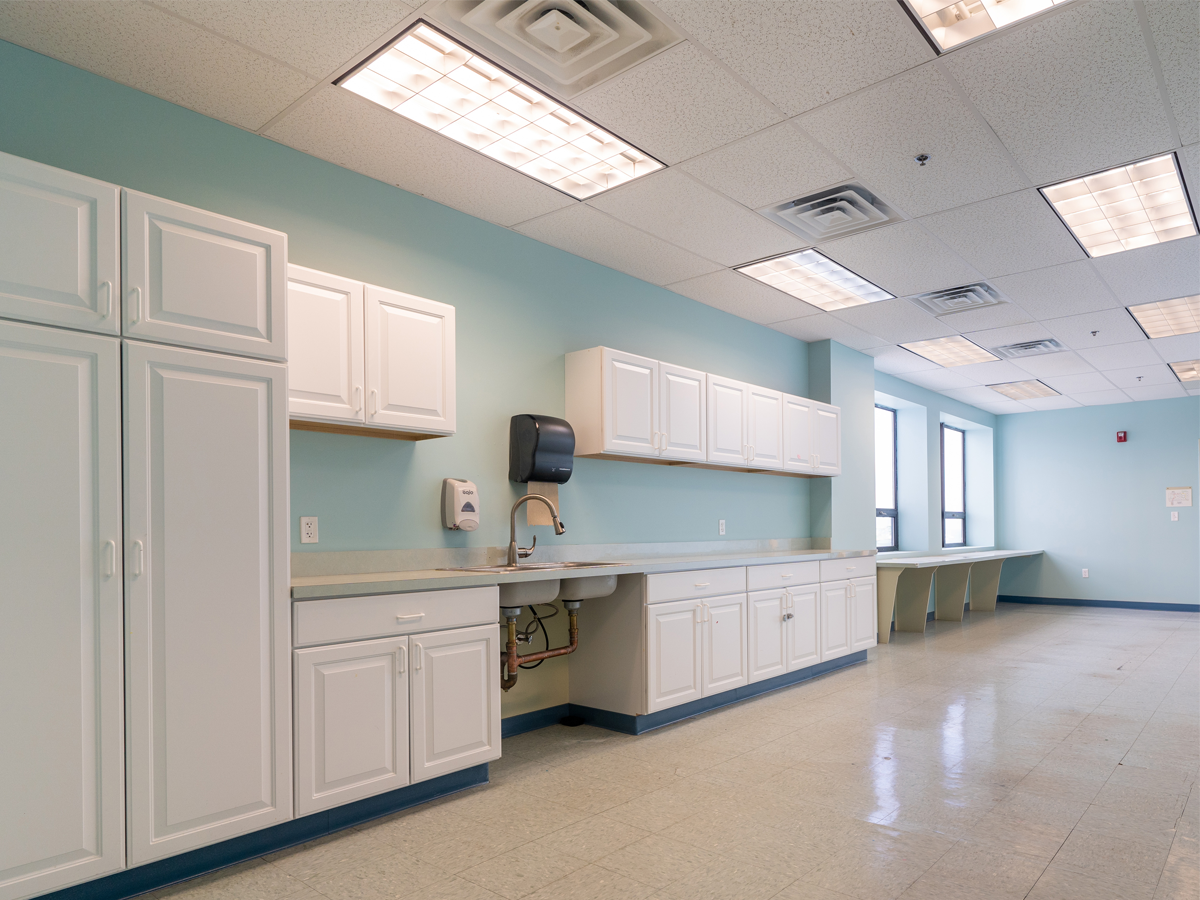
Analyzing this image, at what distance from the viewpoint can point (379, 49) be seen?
2547 millimetres

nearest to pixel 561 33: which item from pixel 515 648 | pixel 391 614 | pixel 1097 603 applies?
pixel 391 614

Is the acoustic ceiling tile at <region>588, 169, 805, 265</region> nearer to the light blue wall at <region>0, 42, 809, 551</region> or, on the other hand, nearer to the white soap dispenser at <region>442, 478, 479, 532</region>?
the light blue wall at <region>0, 42, 809, 551</region>

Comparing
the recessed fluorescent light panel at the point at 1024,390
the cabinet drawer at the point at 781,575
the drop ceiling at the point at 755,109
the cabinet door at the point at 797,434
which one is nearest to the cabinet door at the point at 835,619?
the cabinet drawer at the point at 781,575

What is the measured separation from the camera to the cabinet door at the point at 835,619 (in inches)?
210

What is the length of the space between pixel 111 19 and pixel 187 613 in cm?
182

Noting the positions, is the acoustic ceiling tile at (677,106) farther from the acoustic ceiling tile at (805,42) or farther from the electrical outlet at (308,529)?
the electrical outlet at (308,529)

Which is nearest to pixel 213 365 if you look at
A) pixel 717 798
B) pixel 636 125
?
pixel 636 125

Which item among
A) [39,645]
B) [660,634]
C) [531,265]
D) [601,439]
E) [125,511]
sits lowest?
[660,634]

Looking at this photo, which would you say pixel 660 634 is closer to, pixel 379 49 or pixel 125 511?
pixel 125 511

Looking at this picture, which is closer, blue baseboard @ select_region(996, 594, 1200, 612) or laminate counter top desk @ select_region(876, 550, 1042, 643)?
laminate counter top desk @ select_region(876, 550, 1042, 643)

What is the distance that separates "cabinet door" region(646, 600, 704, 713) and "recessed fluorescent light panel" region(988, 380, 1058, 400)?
597 cm

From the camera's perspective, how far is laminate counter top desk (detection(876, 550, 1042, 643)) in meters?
6.71

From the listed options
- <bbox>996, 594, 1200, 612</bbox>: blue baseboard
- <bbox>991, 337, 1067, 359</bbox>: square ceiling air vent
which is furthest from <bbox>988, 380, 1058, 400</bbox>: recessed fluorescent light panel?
<bbox>996, 594, 1200, 612</bbox>: blue baseboard

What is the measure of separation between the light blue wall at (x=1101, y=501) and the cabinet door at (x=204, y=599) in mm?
10197
